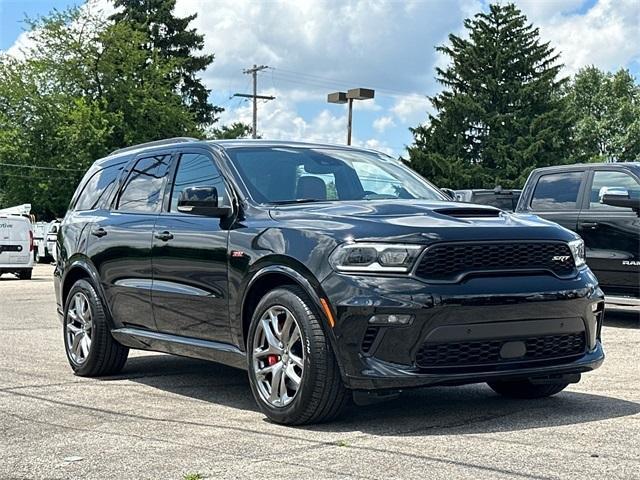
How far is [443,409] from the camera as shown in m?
6.11

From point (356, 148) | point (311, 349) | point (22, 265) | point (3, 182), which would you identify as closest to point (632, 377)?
point (356, 148)

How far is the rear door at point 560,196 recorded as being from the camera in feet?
39.5

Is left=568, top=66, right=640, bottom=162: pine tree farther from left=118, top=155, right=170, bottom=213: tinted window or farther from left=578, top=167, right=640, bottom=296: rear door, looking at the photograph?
left=118, top=155, right=170, bottom=213: tinted window

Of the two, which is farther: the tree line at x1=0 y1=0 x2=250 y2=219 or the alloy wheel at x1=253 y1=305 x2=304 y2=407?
the tree line at x1=0 y1=0 x2=250 y2=219

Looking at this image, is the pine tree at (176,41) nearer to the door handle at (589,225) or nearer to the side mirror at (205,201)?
the door handle at (589,225)

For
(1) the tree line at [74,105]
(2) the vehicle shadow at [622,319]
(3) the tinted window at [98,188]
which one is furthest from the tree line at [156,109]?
(3) the tinted window at [98,188]

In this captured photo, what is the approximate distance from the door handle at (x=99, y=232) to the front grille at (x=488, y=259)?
3282mm

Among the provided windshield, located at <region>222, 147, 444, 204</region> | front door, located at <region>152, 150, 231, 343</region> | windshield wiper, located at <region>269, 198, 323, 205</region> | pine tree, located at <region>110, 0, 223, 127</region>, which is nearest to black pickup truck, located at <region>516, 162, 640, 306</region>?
windshield, located at <region>222, 147, 444, 204</region>

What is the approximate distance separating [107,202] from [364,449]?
394 cm

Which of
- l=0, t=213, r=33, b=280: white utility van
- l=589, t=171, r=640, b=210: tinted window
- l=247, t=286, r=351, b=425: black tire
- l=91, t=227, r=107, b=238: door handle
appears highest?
l=589, t=171, r=640, b=210: tinted window

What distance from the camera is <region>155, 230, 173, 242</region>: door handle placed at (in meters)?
6.79

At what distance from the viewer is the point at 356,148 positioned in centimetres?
750

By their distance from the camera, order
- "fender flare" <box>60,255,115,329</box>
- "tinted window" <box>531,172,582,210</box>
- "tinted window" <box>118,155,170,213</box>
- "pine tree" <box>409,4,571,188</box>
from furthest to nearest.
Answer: "pine tree" <box>409,4,571,188</box> < "tinted window" <box>531,172,582,210</box> < "fender flare" <box>60,255,115,329</box> < "tinted window" <box>118,155,170,213</box>

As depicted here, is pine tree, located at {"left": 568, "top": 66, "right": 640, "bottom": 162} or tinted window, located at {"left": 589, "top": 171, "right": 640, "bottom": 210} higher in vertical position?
pine tree, located at {"left": 568, "top": 66, "right": 640, "bottom": 162}
